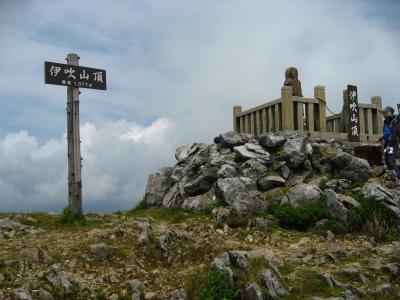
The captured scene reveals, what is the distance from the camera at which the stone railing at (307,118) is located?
63.0 feet

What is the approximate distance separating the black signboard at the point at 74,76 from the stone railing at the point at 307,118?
8.13m

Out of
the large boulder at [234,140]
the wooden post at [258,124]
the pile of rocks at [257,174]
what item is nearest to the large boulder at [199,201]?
the pile of rocks at [257,174]

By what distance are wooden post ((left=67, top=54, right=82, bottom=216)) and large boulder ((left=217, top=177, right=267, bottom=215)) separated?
4.57m

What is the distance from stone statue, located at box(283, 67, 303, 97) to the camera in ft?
66.2

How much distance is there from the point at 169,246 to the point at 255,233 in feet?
9.40

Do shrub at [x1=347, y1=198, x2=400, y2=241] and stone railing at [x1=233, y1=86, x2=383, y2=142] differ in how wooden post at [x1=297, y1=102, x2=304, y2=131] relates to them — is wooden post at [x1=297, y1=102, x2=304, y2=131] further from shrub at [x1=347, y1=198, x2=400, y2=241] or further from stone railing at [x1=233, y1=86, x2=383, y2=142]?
shrub at [x1=347, y1=198, x2=400, y2=241]

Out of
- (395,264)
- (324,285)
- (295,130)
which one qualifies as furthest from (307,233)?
(295,130)

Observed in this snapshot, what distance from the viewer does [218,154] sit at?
1814 centimetres

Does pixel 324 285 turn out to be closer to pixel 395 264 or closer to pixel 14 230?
pixel 395 264

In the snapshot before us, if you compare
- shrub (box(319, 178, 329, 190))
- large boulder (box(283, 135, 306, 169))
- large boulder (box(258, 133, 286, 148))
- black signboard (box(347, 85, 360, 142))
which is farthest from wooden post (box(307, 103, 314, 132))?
shrub (box(319, 178, 329, 190))

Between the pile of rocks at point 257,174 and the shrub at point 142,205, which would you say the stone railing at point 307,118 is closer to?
the pile of rocks at point 257,174

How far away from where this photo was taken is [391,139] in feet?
52.4

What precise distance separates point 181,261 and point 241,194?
4746mm

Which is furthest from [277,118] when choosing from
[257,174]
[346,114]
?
[257,174]
